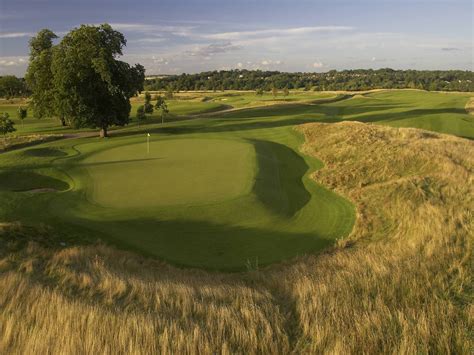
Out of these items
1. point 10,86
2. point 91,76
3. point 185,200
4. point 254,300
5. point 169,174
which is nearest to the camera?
point 254,300

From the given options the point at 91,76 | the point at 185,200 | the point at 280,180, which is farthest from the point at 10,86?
the point at 185,200

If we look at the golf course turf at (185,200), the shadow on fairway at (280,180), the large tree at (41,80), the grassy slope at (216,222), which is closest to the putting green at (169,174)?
the golf course turf at (185,200)

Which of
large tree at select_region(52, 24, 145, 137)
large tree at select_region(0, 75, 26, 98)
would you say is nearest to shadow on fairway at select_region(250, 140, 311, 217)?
large tree at select_region(52, 24, 145, 137)

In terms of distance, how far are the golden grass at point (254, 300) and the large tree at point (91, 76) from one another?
22.0 m

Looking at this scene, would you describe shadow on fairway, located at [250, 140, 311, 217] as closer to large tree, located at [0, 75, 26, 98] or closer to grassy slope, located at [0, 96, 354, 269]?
grassy slope, located at [0, 96, 354, 269]

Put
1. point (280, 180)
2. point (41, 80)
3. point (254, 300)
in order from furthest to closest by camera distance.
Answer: point (41, 80)
point (280, 180)
point (254, 300)

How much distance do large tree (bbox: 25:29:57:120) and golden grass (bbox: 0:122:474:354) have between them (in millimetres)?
29980

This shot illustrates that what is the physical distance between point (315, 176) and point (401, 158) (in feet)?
17.8

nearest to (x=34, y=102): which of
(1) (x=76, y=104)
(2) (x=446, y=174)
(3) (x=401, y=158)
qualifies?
(1) (x=76, y=104)

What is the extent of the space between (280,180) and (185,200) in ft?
21.3

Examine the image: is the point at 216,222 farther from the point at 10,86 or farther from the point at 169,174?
the point at 10,86

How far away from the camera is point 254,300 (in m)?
6.55

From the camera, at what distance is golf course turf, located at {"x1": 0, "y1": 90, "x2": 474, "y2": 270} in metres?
11.5

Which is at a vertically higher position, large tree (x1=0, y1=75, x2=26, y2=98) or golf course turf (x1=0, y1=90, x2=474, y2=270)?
large tree (x1=0, y1=75, x2=26, y2=98)
